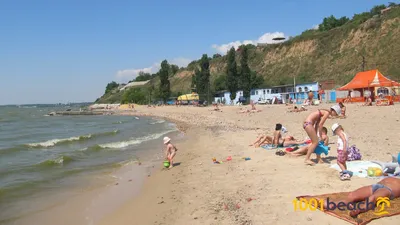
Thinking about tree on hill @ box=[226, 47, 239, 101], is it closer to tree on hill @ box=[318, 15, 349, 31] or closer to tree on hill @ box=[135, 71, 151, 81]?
tree on hill @ box=[318, 15, 349, 31]

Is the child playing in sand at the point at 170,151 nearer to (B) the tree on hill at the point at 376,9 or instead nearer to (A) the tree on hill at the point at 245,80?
(A) the tree on hill at the point at 245,80

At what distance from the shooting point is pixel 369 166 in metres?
6.82

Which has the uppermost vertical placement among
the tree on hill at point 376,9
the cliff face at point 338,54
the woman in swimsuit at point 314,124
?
the tree on hill at point 376,9

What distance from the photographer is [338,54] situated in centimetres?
6203

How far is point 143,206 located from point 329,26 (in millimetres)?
83249

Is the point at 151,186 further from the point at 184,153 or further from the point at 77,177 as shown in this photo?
the point at 184,153

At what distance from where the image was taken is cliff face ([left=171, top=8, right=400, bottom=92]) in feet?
175

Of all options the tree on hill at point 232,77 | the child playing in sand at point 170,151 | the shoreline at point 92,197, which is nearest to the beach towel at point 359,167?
the shoreline at point 92,197

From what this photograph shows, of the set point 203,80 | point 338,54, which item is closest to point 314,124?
point 338,54

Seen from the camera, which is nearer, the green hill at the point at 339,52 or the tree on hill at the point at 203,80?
the green hill at the point at 339,52

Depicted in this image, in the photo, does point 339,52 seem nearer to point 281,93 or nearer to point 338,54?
point 338,54

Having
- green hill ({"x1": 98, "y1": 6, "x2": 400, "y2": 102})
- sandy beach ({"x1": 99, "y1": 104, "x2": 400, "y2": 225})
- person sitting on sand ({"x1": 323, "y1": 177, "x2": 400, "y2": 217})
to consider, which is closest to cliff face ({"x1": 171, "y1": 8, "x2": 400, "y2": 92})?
green hill ({"x1": 98, "y1": 6, "x2": 400, "y2": 102})

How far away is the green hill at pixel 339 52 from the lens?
176ft

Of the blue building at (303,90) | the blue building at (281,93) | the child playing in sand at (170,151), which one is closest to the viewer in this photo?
the child playing in sand at (170,151)
